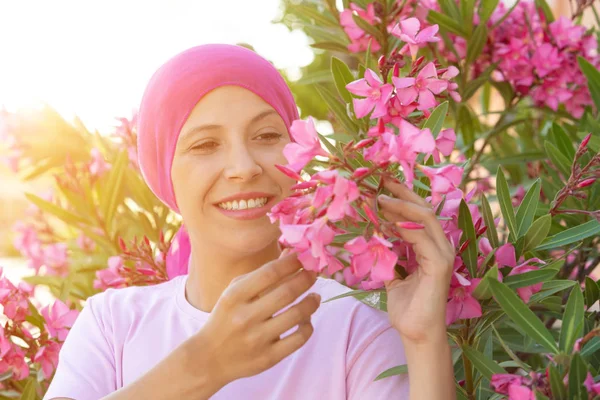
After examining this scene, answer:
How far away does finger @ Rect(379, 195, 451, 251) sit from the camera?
35.8 inches

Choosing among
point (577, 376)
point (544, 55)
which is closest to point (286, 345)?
point (577, 376)

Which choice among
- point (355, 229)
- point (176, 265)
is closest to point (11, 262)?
point (176, 265)

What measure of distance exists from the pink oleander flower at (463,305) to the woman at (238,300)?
1.8 inches

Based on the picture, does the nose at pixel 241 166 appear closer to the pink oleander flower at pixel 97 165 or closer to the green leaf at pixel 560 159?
the green leaf at pixel 560 159

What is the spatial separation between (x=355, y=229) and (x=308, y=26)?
0.97 meters

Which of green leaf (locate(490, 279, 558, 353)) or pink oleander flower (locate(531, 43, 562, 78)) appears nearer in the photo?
green leaf (locate(490, 279, 558, 353))

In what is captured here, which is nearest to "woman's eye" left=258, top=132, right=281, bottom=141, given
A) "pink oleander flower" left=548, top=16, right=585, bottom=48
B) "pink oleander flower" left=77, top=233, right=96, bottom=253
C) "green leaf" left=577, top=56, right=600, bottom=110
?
"green leaf" left=577, top=56, right=600, bottom=110

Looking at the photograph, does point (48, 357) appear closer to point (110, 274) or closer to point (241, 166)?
point (110, 274)

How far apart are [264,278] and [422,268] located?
21cm

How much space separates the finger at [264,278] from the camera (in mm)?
978

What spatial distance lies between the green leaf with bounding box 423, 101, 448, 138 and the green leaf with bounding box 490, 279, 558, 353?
0.80ft

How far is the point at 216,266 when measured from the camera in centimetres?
132

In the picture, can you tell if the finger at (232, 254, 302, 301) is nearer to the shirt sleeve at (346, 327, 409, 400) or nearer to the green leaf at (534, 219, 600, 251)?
the shirt sleeve at (346, 327, 409, 400)

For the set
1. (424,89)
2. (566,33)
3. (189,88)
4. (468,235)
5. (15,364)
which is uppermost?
(566,33)
